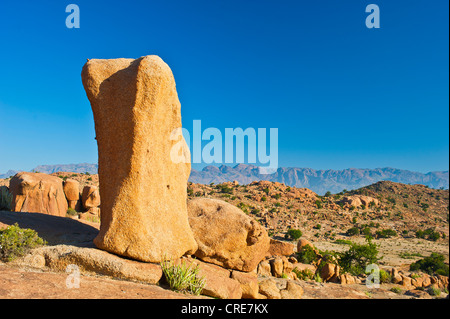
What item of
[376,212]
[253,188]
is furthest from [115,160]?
[376,212]

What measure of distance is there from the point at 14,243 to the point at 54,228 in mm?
3421

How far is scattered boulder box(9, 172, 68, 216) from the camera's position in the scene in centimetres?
2125

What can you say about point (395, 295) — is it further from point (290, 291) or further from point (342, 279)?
point (290, 291)

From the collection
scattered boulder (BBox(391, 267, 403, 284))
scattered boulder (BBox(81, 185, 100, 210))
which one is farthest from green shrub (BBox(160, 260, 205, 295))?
scattered boulder (BBox(81, 185, 100, 210))

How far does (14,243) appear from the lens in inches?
313

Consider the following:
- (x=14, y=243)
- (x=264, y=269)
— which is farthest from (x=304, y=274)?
(x=14, y=243)

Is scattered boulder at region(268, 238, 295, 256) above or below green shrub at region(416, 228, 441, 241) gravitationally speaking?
above

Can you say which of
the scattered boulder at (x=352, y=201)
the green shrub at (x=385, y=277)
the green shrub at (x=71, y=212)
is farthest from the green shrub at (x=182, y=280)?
the scattered boulder at (x=352, y=201)

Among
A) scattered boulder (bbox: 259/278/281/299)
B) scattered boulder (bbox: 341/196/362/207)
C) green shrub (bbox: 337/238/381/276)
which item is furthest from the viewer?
scattered boulder (bbox: 341/196/362/207)

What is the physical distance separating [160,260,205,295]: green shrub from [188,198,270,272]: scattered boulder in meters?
3.20

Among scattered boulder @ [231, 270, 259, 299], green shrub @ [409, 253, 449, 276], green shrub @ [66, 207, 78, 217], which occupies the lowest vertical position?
green shrub @ [409, 253, 449, 276]

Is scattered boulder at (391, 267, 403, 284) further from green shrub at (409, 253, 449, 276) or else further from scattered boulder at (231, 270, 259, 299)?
scattered boulder at (231, 270, 259, 299)

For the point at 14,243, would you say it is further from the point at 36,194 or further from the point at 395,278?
the point at 395,278

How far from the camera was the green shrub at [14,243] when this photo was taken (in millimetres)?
7824
